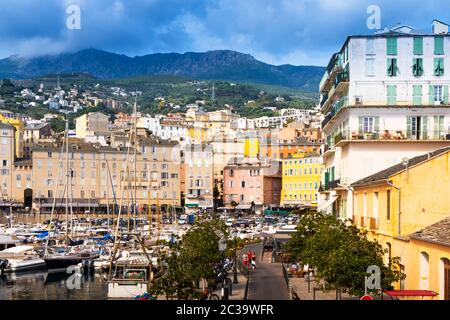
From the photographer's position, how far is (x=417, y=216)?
2998 centimetres

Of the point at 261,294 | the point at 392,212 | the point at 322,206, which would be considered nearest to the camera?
the point at 392,212

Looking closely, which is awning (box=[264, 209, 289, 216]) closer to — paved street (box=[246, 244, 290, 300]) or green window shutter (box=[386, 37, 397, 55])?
paved street (box=[246, 244, 290, 300])

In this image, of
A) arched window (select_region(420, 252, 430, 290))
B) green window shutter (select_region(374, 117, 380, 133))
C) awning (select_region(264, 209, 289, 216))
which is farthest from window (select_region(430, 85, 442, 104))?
awning (select_region(264, 209, 289, 216))

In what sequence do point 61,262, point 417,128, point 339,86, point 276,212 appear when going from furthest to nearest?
point 276,212
point 61,262
point 339,86
point 417,128

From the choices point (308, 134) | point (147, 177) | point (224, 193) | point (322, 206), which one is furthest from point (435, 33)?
point (308, 134)

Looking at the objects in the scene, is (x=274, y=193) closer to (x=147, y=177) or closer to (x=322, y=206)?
(x=147, y=177)

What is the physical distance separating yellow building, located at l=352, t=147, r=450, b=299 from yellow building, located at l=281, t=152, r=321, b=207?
103 meters

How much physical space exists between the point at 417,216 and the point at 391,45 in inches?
714

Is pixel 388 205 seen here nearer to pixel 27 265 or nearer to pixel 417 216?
pixel 417 216

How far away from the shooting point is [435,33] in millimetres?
45844

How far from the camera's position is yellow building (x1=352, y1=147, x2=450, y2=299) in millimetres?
26234

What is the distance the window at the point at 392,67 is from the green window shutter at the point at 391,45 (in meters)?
0.43

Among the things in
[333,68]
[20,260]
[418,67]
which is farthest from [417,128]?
[20,260]
